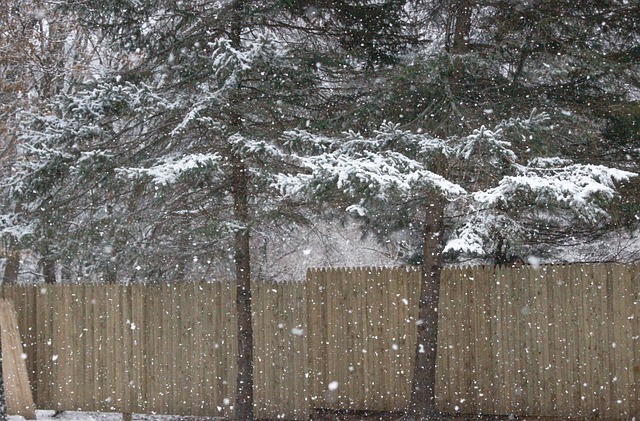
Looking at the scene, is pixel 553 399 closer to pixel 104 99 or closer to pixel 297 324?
pixel 297 324

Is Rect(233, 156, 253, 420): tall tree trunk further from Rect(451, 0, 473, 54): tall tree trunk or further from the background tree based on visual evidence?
A: Rect(451, 0, 473, 54): tall tree trunk

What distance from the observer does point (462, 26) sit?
858cm

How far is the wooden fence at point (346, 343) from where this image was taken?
27.7 ft

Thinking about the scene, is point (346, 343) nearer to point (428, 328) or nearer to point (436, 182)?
point (428, 328)

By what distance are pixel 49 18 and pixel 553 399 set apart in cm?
1073

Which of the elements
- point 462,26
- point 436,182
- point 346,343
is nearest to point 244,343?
point 346,343

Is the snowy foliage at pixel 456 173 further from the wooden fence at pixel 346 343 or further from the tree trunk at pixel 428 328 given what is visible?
Answer: the wooden fence at pixel 346 343

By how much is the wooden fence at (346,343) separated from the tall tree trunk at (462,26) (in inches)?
108

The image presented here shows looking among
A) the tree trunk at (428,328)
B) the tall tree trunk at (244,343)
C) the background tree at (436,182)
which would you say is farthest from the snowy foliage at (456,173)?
the tall tree trunk at (244,343)

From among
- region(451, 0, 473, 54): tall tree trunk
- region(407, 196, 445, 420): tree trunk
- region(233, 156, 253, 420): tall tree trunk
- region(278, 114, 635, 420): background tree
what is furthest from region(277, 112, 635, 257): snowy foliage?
region(233, 156, 253, 420): tall tree trunk

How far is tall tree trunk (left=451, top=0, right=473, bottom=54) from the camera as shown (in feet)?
27.9

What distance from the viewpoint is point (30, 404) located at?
10336 mm

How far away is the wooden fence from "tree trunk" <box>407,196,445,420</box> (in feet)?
2.21

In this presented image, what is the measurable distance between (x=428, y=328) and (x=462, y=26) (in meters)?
3.64
